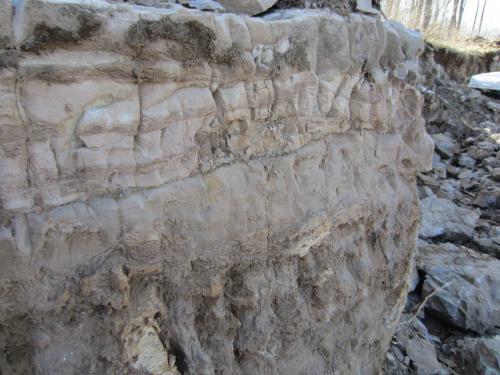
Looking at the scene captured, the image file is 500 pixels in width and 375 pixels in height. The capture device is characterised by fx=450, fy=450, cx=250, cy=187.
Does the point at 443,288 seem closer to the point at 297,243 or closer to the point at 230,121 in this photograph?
the point at 297,243

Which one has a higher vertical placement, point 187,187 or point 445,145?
point 187,187

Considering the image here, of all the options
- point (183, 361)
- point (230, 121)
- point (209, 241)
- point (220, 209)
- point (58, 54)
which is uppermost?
point (58, 54)

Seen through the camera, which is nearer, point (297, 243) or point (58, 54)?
point (58, 54)

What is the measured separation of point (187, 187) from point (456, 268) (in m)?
3.67

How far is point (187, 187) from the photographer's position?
5.75 ft

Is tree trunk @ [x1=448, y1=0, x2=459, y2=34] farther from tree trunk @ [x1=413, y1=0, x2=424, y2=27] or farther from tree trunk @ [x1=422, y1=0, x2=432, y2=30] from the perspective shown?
tree trunk @ [x1=413, y1=0, x2=424, y2=27]

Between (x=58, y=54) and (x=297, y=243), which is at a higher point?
(x=58, y=54)

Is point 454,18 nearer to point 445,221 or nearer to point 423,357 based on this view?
→ point 445,221

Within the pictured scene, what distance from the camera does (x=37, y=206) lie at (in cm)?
146

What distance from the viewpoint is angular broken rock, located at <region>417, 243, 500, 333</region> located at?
3994 millimetres

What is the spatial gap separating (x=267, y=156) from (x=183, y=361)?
932 millimetres

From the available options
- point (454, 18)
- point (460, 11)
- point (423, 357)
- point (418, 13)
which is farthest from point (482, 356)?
point (460, 11)

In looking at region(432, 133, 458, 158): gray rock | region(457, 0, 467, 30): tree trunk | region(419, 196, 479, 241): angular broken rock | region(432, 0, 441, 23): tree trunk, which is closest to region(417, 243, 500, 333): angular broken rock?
region(419, 196, 479, 241): angular broken rock

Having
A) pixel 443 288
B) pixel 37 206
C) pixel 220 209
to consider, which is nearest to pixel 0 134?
pixel 37 206
